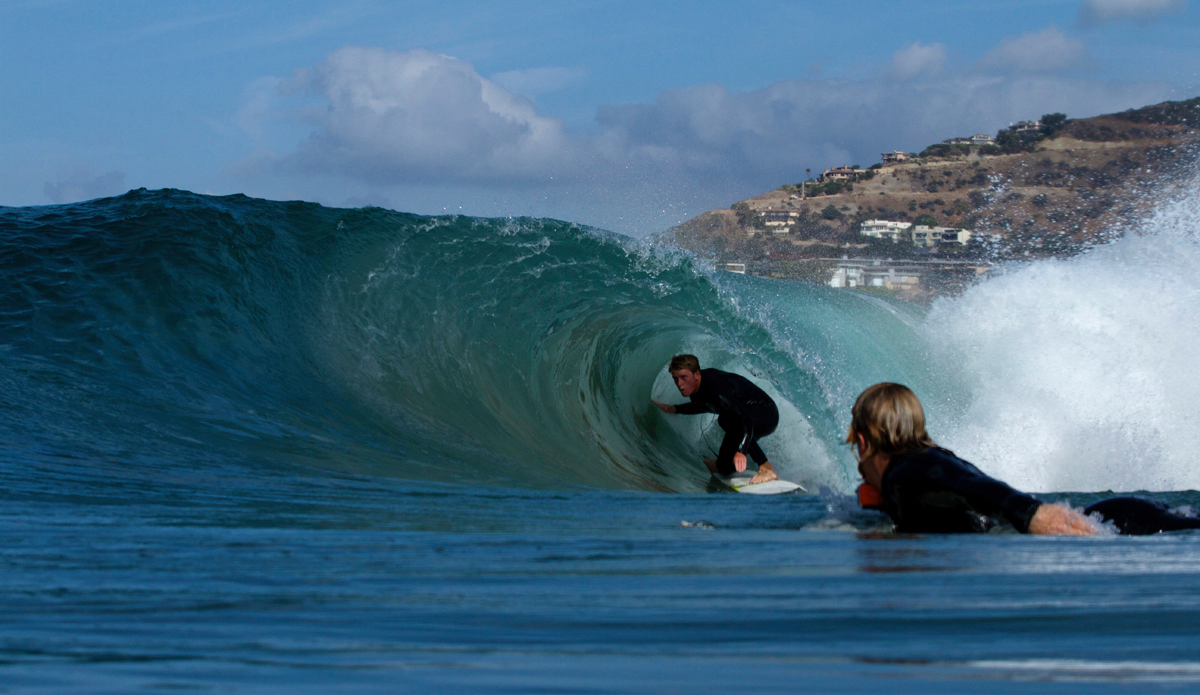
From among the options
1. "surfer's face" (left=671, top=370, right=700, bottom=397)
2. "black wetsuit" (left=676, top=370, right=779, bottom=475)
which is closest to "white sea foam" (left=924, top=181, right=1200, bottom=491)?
"black wetsuit" (left=676, top=370, right=779, bottom=475)

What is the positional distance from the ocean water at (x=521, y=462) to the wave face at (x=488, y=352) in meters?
0.04

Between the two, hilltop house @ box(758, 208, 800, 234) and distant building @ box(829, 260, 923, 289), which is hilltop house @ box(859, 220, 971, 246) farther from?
distant building @ box(829, 260, 923, 289)

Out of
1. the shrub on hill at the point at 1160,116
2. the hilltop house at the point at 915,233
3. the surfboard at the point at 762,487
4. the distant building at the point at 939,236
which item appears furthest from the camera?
the shrub on hill at the point at 1160,116

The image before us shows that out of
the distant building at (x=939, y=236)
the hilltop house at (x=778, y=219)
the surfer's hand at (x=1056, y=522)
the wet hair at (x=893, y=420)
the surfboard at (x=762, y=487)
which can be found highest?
the hilltop house at (x=778, y=219)

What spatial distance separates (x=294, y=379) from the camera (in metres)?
8.48

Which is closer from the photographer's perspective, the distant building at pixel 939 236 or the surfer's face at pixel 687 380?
the surfer's face at pixel 687 380

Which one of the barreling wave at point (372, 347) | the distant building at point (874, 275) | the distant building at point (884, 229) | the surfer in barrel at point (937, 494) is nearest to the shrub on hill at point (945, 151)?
the distant building at point (884, 229)

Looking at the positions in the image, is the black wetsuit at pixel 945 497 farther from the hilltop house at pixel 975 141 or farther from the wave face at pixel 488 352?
the hilltop house at pixel 975 141

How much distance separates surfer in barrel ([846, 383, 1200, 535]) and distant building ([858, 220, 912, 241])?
142 ft

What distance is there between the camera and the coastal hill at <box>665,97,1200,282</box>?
120 feet

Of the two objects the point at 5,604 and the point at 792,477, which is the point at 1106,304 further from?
the point at 5,604

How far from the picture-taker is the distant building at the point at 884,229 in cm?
4640

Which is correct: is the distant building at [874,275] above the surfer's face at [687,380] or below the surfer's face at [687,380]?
above

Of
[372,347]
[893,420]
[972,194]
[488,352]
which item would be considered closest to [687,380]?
[488,352]
